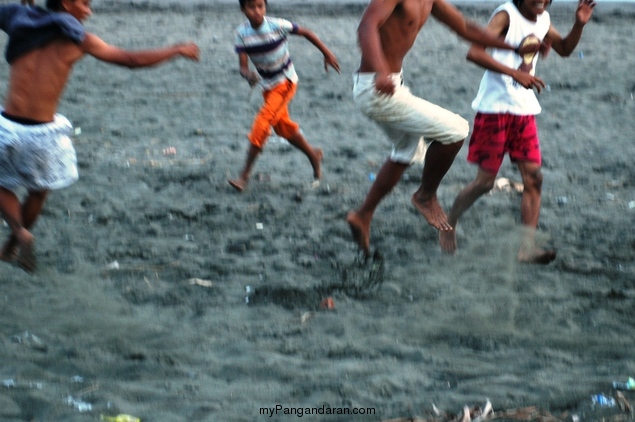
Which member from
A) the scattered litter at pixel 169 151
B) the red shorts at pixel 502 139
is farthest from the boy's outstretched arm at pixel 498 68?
the scattered litter at pixel 169 151

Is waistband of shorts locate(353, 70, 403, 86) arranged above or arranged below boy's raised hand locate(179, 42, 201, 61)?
above

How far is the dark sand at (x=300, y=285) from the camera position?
3.87 meters

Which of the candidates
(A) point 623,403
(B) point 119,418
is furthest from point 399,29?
(B) point 119,418

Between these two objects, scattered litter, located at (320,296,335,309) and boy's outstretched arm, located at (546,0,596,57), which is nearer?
scattered litter, located at (320,296,335,309)

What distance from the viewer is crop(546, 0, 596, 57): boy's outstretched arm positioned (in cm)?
516

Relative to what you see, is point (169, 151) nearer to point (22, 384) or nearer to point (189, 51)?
point (189, 51)

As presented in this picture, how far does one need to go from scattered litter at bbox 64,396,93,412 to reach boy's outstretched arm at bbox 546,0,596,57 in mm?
3238

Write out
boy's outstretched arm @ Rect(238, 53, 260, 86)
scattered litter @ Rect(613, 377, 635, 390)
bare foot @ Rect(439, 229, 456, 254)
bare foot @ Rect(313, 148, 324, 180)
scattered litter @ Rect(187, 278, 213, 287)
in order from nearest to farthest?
scattered litter @ Rect(613, 377, 635, 390) → scattered litter @ Rect(187, 278, 213, 287) → bare foot @ Rect(439, 229, 456, 254) → boy's outstretched arm @ Rect(238, 53, 260, 86) → bare foot @ Rect(313, 148, 324, 180)

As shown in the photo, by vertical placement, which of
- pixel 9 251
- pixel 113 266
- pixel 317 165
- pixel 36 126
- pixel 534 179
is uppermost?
pixel 534 179

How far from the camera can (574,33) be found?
5.31m

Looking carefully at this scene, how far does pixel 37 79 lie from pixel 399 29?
5.93ft

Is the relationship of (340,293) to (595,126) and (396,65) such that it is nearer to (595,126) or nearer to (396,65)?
(396,65)

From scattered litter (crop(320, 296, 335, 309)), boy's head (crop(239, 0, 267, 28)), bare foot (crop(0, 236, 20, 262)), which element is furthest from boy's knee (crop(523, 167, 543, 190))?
bare foot (crop(0, 236, 20, 262))

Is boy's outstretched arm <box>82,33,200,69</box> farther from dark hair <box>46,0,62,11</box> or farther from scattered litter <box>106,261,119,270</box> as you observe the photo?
scattered litter <box>106,261,119,270</box>
